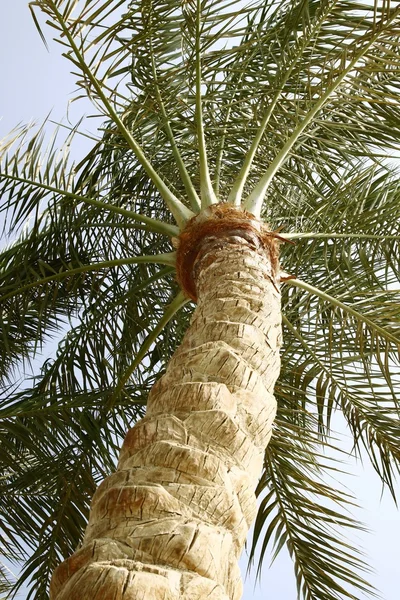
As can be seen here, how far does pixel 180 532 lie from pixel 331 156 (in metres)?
4.05

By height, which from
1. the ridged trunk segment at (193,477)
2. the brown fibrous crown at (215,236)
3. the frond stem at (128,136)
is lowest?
the ridged trunk segment at (193,477)

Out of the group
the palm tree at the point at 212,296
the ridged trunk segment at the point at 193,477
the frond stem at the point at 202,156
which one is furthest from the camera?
the frond stem at the point at 202,156

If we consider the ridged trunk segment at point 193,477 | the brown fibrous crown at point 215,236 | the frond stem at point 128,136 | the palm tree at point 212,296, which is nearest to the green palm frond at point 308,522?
the palm tree at point 212,296

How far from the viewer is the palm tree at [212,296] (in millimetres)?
1696

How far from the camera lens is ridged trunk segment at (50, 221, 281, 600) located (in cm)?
119

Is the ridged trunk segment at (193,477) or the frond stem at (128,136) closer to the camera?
the ridged trunk segment at (193,477)

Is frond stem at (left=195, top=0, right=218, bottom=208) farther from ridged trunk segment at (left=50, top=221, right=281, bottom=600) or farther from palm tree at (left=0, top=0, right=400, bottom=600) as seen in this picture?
ridged trunk segment at (left=50, top=221, right=281, bottom=600)

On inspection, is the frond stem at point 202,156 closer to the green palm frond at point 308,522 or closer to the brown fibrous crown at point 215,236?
the brown fibrous crown at point 215,236

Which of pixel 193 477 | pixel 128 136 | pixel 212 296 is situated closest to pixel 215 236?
pixel 212 296

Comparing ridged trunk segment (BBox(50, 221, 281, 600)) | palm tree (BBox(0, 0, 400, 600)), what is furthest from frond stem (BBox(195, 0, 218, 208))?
ridged trunk segment (BBox(50, 221, 281, 600))

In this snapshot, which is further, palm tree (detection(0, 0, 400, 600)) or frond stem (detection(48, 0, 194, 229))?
frond stem (detection(48, 0, 194, 229))

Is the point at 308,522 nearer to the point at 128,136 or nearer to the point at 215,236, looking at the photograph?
the point at 215,236

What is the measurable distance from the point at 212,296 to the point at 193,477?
1089mm

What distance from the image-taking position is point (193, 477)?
1480 mm
